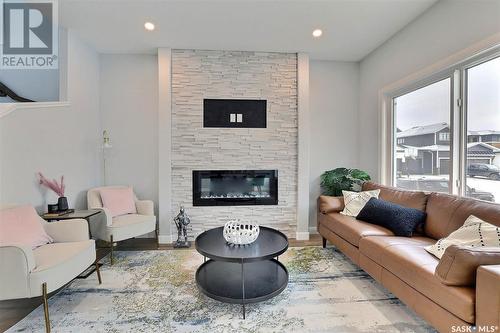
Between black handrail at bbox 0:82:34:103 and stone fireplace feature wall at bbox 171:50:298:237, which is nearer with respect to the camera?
black handrail at bbox 0:82:34:103

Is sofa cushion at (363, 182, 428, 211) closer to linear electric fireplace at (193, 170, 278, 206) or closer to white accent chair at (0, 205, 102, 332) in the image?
linear electric fireplace at (193, 170, 278, 206)

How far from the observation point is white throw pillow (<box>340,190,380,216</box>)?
10.2 ft

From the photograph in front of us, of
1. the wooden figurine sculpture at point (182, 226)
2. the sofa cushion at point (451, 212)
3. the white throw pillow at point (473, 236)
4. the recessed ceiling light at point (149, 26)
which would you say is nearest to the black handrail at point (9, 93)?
the recessed ceiling light at point (149, 26)

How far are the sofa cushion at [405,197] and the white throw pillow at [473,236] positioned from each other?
0.60m

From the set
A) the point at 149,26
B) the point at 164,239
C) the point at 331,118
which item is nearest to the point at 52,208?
the point at 164,239

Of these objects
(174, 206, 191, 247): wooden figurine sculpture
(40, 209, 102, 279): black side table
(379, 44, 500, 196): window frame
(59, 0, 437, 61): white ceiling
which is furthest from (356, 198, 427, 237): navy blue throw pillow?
(40, 209, 102, 279): black side table

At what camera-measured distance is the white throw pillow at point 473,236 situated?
1.65 meters

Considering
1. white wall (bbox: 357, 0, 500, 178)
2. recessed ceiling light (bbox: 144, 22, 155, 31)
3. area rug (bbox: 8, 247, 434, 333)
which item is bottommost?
area rug (bbox: 8, 247, 434, 333)

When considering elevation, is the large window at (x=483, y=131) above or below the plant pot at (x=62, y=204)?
above

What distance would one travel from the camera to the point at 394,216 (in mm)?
2484

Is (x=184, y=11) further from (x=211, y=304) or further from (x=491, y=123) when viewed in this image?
(x=491, y=123)

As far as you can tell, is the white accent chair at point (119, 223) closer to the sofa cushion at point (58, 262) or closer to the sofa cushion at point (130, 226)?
the sofa cushion at point (130, 226)

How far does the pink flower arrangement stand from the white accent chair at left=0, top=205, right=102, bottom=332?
62cm

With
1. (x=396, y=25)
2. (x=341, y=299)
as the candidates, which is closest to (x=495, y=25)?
(x=396, y=25)
